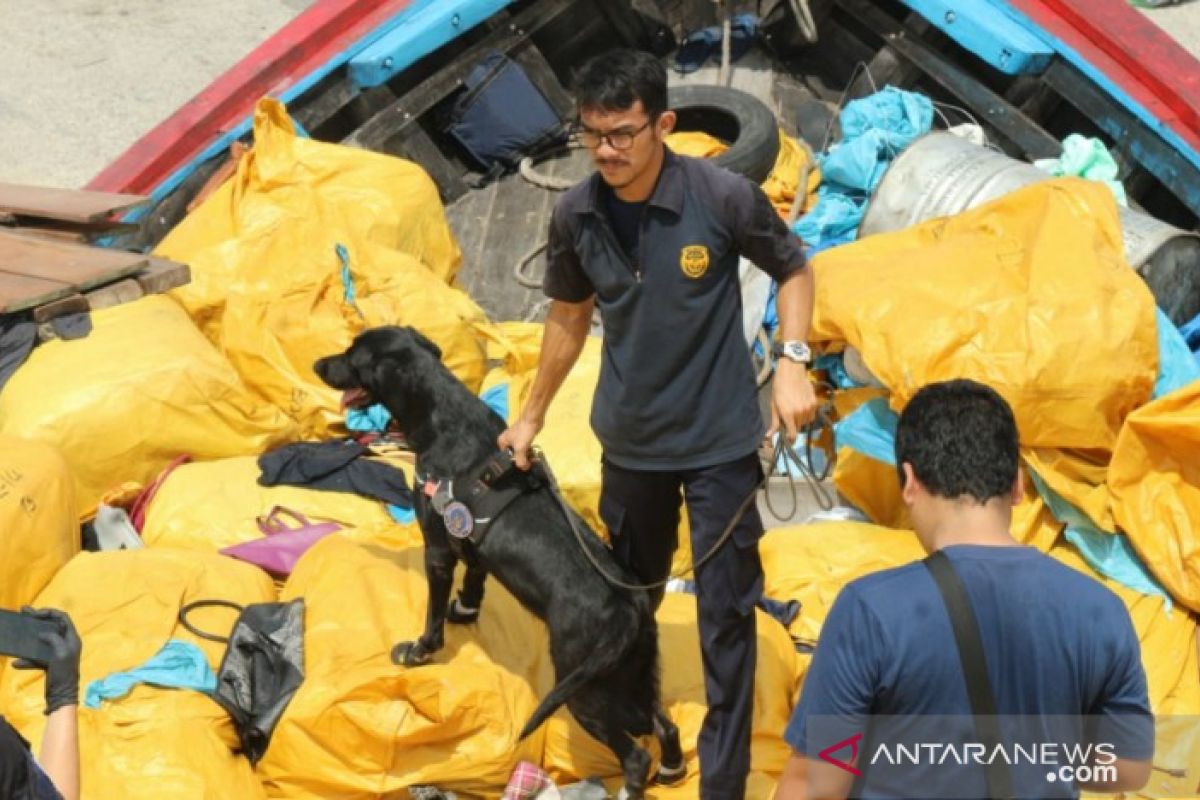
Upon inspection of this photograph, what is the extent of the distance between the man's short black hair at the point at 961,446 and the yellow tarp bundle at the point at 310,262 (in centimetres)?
313

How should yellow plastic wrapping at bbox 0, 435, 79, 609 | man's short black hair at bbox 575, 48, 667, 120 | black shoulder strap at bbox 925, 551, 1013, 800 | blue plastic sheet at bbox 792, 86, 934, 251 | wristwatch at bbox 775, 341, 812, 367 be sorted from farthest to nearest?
blue plastic sheet at bbox 792, 86, 934, 251
yellow plastic wrapping at bbox 0, 435, 79, 609
wristwatch at bbox 775, 341, 812, 367
man's short black hair at bbox 575, 48, 667, 120
black shoulder strap at bbox 925, 551, 1013, 800

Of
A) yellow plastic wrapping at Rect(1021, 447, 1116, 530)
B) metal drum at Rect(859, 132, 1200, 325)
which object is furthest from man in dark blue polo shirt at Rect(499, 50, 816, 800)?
metal drum at Rect(859, 132, 1200, 325)

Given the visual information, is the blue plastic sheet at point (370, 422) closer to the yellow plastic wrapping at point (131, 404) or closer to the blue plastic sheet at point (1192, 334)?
the yellow plastic wrapping at point (131, 404)

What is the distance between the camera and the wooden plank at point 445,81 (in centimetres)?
633

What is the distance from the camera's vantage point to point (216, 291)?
523 centimetres

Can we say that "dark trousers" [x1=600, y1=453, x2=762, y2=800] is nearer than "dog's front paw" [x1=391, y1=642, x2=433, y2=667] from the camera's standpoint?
Yes

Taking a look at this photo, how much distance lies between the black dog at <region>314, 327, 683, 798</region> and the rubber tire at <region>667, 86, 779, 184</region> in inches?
102

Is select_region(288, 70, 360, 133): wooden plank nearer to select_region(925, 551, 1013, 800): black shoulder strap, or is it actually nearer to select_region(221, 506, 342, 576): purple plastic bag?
select_region(221, 506, 342, 576): purple plastic bag

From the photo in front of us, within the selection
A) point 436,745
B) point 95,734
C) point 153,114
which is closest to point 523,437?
point 436,745

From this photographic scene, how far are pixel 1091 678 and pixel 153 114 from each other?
6.15 metres

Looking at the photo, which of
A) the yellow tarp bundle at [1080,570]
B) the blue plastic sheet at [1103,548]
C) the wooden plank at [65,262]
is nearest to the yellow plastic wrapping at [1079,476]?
the blue plastic sheet at [1103,548]

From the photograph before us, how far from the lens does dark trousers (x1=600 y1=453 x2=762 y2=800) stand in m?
3.20

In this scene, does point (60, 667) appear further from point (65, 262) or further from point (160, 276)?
point (65, 262)

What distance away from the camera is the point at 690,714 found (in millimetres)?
3748
